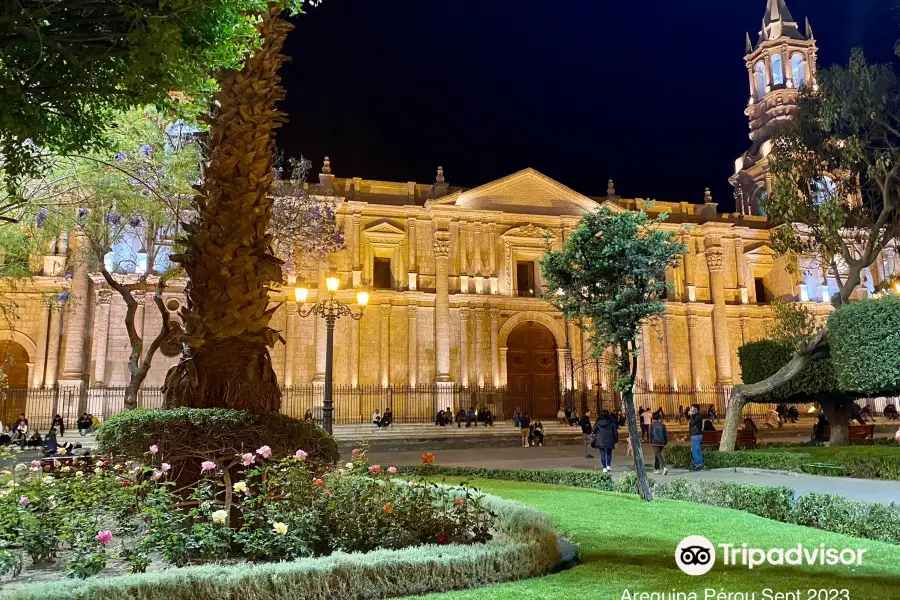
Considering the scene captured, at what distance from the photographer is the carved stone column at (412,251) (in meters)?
29.0

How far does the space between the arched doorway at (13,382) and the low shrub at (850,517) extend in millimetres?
23814

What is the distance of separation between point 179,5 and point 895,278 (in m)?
22.2

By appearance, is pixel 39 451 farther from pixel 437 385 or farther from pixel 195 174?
A: pixel 437 385

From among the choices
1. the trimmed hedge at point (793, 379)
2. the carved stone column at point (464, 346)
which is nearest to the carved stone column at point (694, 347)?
the trimmed hedge at point (793, 379)

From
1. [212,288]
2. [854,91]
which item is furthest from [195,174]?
[854,91]

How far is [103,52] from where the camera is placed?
17.2 ft

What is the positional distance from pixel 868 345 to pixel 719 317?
1804 centimetres

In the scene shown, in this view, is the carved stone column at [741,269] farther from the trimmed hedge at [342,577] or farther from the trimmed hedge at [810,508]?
the trimmed hedge at [342,577]

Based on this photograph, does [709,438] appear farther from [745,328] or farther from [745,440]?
[745,328]

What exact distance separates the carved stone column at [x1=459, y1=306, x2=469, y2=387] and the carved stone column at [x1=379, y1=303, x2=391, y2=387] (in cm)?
306

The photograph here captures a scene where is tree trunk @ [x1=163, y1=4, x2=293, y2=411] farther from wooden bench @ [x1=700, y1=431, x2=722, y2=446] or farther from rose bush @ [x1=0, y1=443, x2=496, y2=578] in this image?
wooden bench @ [x1=700, y1=431, x2=722, y2=446]

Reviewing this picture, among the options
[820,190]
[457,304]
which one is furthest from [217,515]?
[457,304]

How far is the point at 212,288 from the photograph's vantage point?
6.05m

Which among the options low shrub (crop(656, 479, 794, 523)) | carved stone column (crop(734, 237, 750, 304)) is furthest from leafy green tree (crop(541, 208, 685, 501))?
carved stone column (crop(734, 237, 750, 304))
